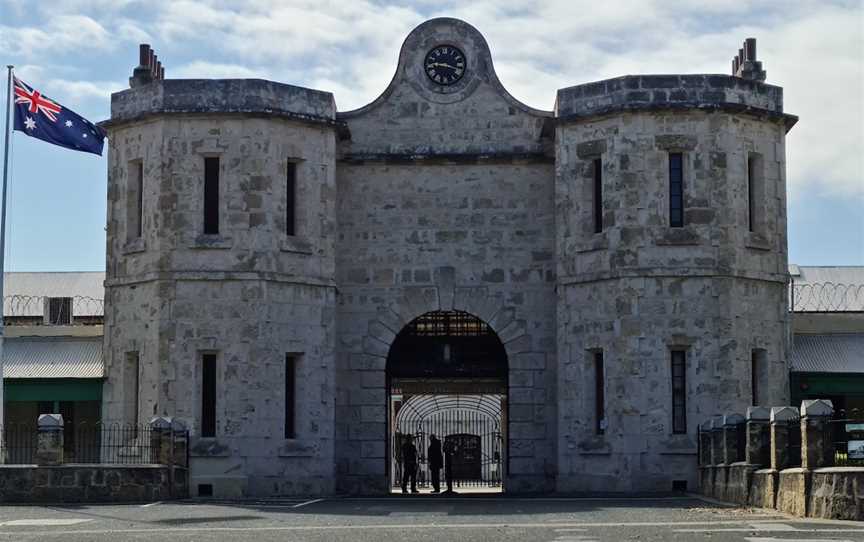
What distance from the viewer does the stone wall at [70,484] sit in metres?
27.4

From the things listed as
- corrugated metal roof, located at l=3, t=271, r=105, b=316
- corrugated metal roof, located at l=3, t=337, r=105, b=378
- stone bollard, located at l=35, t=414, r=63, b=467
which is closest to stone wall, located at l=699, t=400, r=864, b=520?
stone bollard, located at l=35, t=414, r=63, b=467

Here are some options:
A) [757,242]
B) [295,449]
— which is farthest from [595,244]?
[295,449]

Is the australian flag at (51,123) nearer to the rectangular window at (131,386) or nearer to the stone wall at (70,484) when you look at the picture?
the rectangular window at (131,386)

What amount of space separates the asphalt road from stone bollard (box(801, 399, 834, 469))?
1.00 metres

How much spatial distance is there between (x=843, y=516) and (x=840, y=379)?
41.6 ft

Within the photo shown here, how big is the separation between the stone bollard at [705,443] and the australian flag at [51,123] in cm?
1426

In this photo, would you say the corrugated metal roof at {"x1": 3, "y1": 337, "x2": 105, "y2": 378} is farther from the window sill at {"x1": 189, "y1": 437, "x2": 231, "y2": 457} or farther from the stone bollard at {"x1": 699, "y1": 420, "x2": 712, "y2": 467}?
the stone bollard at {"x1": 699, "y1": 420, "x2": 712, "y2": 467}

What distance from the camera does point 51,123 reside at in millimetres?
33469

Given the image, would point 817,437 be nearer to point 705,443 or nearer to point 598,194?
point 705,443

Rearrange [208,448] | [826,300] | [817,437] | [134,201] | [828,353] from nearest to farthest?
[817,437] < [208,448] < [134,201] < [828,353] < [826,300]

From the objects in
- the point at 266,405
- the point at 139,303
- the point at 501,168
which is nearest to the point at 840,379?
the point at 501,168

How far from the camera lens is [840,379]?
109 ft

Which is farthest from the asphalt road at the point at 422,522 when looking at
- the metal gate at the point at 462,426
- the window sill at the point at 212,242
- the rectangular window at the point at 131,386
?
the metal gate at the point at 462,426

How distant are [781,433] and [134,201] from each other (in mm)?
15655
